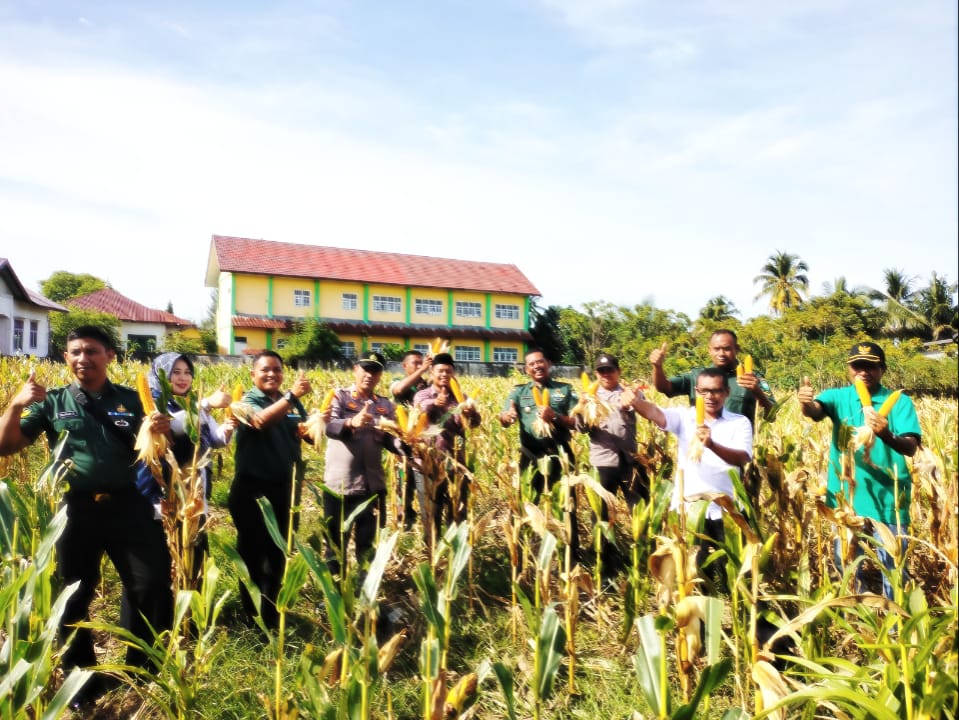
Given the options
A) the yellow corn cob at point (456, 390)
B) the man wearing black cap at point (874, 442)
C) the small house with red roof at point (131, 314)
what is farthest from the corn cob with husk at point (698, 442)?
Result: the small house with red roof at point (131, 314)

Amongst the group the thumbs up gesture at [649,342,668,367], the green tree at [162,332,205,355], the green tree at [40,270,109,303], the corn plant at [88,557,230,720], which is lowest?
the corn plant at [88,557,230,720]

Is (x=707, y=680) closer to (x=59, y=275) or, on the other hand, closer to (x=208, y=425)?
(x=208, y=425)

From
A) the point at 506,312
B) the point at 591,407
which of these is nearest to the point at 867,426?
the point at 591,407

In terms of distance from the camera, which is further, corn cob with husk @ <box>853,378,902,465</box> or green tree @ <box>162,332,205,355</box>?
green tree @ <box>162,332,205,355</box>

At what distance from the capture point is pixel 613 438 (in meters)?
4.27

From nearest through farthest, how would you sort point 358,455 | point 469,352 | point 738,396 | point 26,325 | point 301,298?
point 358,455, point 738,396, point 26,325, point 301,298, point 469,352

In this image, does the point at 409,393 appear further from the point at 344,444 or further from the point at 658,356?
the point at 658,356

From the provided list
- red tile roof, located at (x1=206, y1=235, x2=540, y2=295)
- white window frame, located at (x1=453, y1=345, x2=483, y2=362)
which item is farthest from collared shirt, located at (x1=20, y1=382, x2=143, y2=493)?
white window frame, located at (x1=453, y1=345, x2=483, y2=362)

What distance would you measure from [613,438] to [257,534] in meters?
2.22

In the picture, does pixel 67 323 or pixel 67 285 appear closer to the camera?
pixel 67 323

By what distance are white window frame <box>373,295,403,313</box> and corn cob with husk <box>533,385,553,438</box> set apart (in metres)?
28.0

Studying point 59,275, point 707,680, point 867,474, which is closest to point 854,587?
point 867,474

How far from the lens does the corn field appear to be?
193 centimetres

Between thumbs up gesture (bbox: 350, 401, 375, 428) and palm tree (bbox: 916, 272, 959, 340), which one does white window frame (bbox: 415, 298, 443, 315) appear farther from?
thumbs up gesture (bbox: 350, 401, 375, 428)
